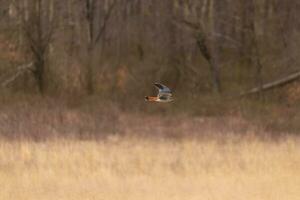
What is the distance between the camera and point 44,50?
52.8 feet

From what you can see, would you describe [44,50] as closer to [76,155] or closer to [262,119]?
[262,119]

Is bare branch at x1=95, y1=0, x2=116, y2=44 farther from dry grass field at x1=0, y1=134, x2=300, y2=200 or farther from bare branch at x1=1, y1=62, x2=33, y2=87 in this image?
dry grass field at x1=0, y1=134, x2=300, y2=200

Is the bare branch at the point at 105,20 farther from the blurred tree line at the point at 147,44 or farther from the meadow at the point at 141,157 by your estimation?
the meadow at the point at 141,157

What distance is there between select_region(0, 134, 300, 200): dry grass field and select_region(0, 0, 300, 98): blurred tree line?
589 centimetres

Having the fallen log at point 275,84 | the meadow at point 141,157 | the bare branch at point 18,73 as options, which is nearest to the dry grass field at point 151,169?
the meadow at point 141,157

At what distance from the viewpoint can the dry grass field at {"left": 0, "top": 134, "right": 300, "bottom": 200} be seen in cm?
632

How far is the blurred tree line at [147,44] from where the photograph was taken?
1567 cm

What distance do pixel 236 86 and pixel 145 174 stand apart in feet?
31.3

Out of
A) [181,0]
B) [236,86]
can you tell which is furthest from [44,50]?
[236,86]

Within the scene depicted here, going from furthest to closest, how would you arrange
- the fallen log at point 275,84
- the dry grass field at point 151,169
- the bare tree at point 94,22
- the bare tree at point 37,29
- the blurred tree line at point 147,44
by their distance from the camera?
the bare tree at point 94,22 < the bare tree at point 37,29 < the blurred tree line at point 147,44 < the fallen log at point 275,84 < the dry grass field at point 151,169

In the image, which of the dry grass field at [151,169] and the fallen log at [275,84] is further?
the fallen log at [275,84]

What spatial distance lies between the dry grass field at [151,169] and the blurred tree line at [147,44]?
5.89 metres

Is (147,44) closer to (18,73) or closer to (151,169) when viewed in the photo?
(18,73)

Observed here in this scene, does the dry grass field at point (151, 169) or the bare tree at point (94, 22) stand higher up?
the bare tree at point (94, 22)
